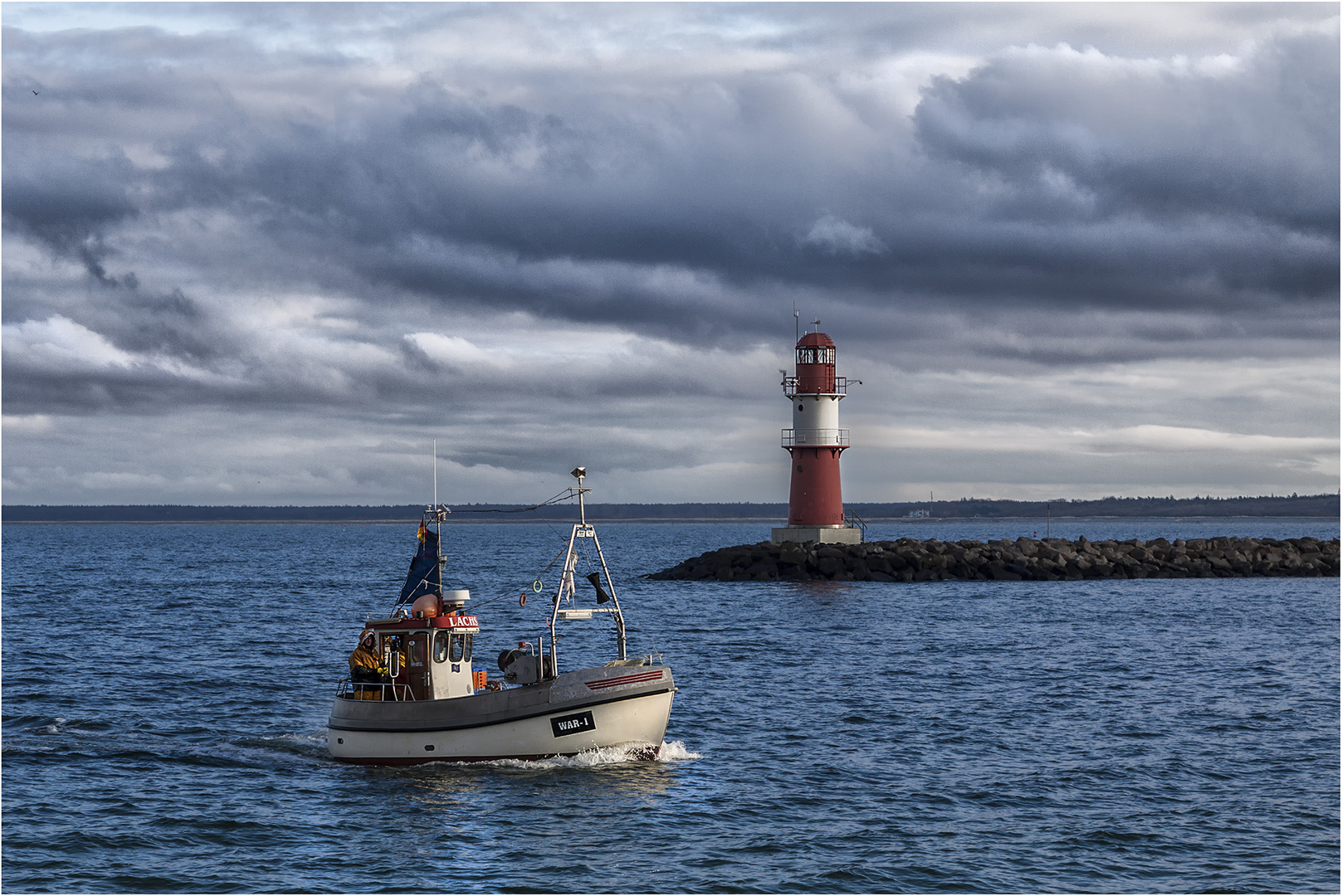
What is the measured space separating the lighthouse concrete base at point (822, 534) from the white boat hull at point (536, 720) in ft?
155

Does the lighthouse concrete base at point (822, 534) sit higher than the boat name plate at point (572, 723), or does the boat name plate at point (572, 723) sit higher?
the lighthouse concrete base at point (822, 534)

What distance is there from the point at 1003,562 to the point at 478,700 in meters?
58.1

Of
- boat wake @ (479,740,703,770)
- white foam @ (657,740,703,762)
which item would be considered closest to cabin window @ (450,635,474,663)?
boat wake @ (479,740,703,770)

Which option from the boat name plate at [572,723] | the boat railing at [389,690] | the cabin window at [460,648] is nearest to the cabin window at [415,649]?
the boat railing at [389,690]

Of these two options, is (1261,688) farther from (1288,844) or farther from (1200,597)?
(1200,597)

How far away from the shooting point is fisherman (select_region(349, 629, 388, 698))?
27156mm

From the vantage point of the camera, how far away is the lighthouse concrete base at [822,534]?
73.1m

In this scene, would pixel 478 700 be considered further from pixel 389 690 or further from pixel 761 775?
pixel 761 775

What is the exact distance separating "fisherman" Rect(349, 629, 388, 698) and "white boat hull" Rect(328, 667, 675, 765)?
83 centimetres

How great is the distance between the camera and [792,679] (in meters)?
39.1

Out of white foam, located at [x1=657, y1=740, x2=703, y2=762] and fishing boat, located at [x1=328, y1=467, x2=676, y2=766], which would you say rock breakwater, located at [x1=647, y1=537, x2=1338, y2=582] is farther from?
fishing boat, located at [x1=328, y1=467, x2=676, y2=766]

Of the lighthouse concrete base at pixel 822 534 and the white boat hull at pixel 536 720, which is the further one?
the lighthouse concrete base at pixel 822 534

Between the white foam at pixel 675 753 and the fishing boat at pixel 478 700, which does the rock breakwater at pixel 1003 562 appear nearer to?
the white foam at pixel 675 753

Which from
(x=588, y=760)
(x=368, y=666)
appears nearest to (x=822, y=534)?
(x=588, y=760)
